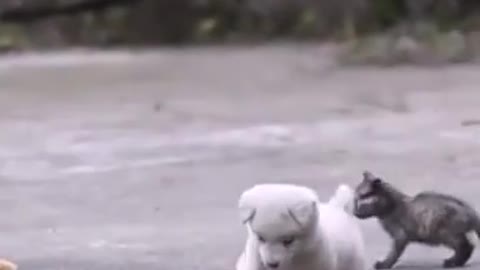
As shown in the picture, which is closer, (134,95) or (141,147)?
(141,147)

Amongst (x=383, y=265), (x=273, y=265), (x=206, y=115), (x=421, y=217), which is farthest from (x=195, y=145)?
(x=273, y=265)

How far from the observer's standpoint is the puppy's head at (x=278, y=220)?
2605 millimetres

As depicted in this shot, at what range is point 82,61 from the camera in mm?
9844

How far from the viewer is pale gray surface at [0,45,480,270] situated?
13.2ft

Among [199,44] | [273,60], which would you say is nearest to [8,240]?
[273,60]

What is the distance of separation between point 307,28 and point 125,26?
4.55ft

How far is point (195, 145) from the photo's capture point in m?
6.00

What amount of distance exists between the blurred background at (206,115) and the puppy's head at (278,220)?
765 millimetres

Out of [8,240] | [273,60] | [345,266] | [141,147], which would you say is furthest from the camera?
[273,60]

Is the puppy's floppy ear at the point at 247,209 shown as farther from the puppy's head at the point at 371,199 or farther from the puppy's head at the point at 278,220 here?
the puppy's head at the point at 371,199

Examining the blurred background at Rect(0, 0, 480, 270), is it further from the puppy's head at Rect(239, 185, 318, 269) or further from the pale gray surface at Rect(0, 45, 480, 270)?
the puppy's head at Rect(239, 185, 318, 269)

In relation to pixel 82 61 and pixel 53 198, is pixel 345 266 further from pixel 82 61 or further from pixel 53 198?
pixel 82 61

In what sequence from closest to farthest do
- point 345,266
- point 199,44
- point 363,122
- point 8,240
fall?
point 345,266
point 8,240
point 363,122
point 199,44

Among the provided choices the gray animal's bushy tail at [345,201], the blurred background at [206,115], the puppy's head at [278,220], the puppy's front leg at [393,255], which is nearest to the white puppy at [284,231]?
the puppy's head at [278,220]
